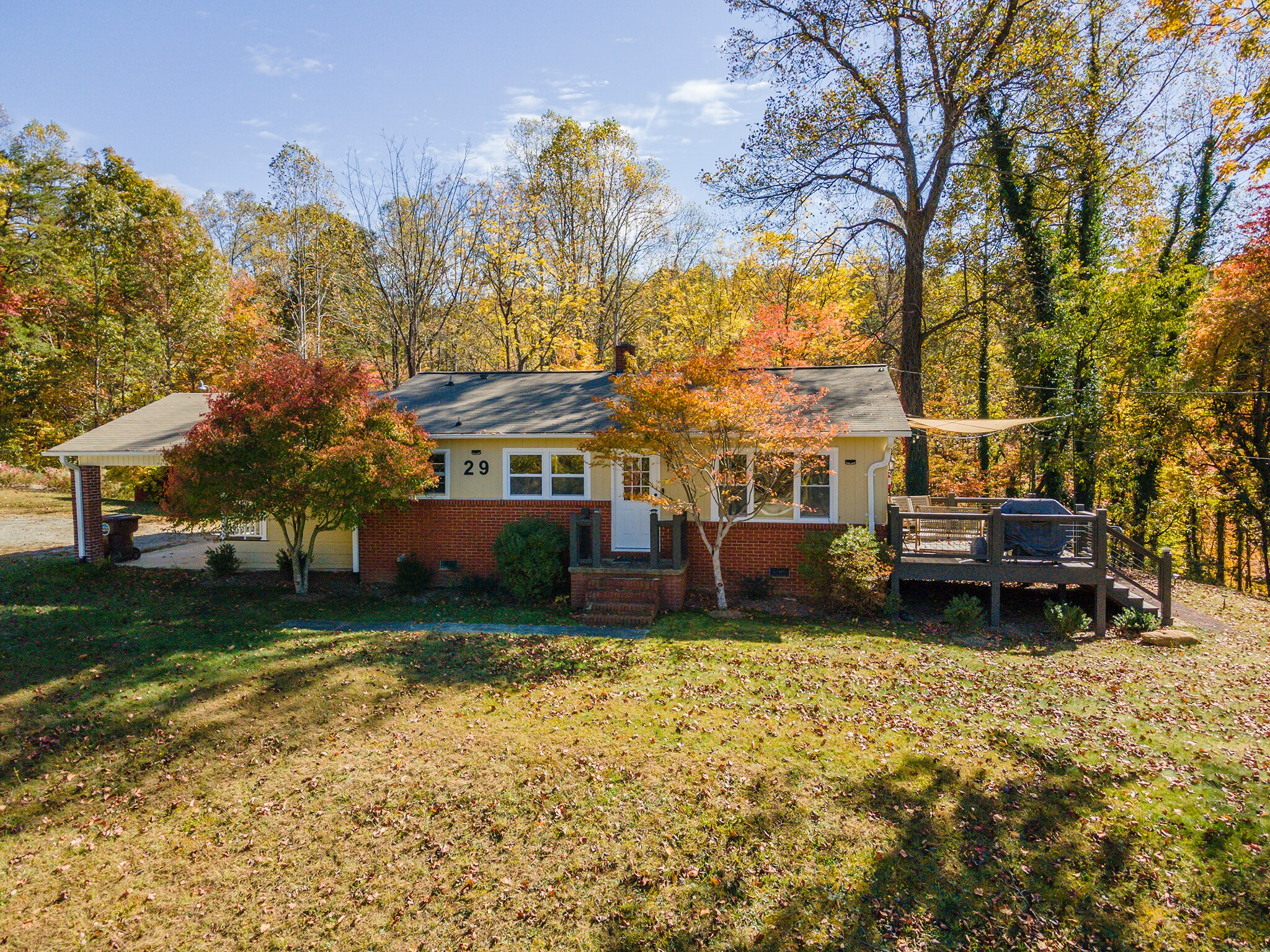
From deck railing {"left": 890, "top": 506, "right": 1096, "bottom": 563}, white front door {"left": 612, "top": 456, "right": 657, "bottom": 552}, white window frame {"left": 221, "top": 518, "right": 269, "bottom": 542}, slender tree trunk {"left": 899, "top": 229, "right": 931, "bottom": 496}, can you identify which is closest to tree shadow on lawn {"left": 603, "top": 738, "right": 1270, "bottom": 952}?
deck railing {"left": 890, "top": 506, "right": 1096, "bottom": 563}

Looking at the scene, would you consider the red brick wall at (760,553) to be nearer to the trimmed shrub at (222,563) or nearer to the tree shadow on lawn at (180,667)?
the tree shadow on lawn at (180,667)

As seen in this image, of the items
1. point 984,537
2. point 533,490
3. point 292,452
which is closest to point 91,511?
point 292,452

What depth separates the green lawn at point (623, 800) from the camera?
4.32 meters

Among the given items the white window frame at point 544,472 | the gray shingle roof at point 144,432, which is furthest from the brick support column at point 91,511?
the white window frame at point 544,472

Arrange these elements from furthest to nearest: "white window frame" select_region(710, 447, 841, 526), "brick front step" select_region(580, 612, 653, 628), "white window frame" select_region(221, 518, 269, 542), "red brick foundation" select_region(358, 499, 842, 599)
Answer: "white window frame" select_region(221, 518, 269, 542) < "red brick foundation" select_region(358, 499, 842, 599) < "white window frame" select_region(710, 447, 841, 526) < "brick front step" select_region(580, 612, 653, 628)

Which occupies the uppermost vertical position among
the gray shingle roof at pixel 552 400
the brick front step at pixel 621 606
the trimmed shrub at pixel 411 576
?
the gray shingle roof at pixel 552 400

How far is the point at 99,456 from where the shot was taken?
13.5m

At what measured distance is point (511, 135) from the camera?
84.2ft

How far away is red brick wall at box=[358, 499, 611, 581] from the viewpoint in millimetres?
13391

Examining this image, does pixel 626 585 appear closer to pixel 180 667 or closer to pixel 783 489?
pixel 783 489

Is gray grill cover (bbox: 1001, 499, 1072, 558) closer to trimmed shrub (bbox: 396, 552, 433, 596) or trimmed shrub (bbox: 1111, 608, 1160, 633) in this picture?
trimmed shrub (bbox: 1111, 608, 1160, 633)

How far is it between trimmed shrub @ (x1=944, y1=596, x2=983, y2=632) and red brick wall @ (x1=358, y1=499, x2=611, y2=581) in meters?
6.20

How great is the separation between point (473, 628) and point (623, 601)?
2.50m

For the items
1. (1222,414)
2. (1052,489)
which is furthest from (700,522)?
(1222,414)
